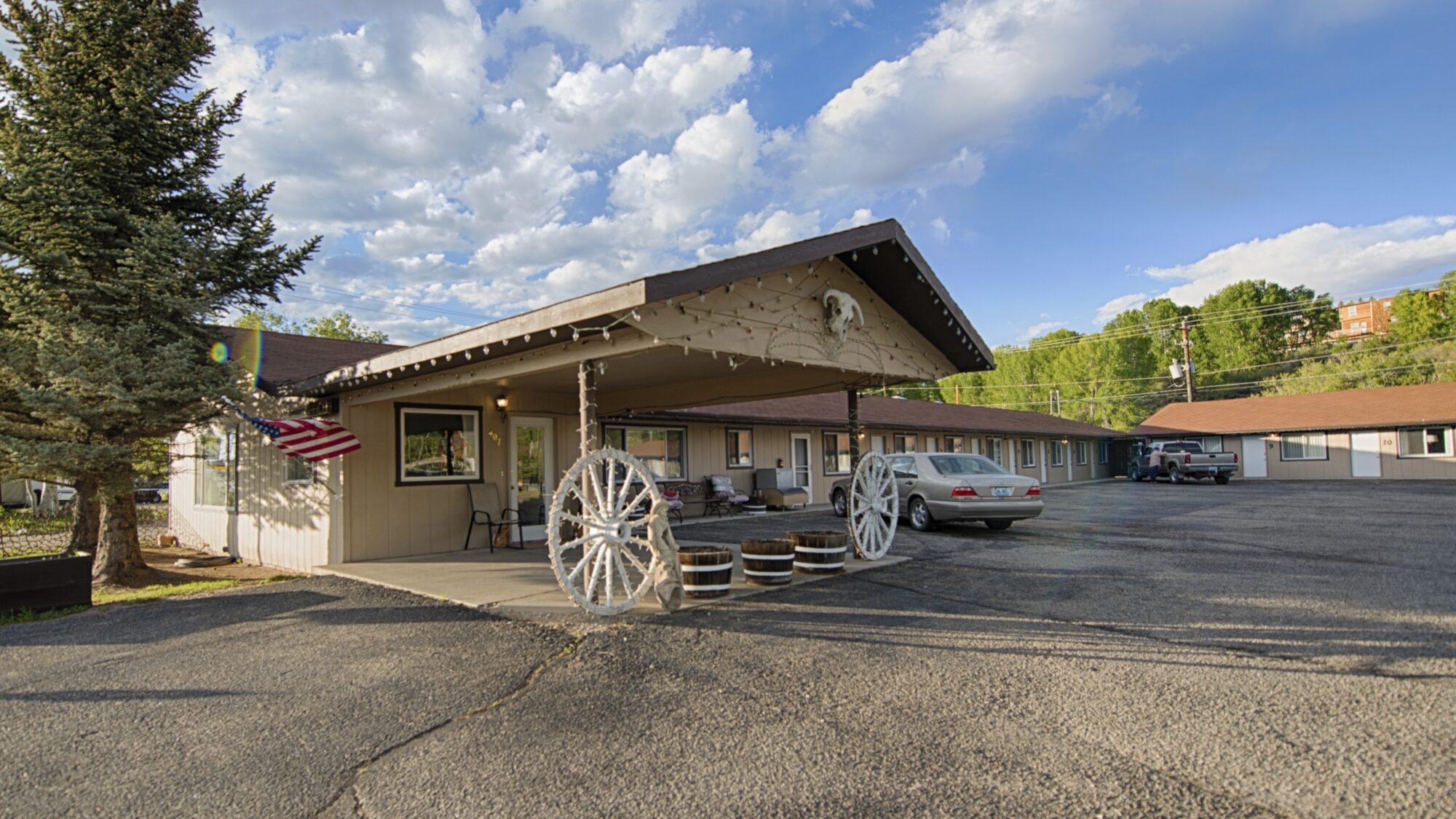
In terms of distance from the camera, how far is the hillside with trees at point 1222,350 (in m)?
53.5

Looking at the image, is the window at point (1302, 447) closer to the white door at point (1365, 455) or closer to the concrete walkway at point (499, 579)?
the white door at point (1365, 455)

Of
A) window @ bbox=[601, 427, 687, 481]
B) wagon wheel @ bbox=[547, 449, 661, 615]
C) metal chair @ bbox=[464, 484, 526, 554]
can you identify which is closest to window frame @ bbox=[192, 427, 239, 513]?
metal chair @ bbox=[464, 484, 526, 554]

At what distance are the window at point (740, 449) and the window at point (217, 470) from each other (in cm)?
999

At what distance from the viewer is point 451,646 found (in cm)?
564

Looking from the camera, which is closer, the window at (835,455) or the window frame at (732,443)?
the window frame at (732,443)

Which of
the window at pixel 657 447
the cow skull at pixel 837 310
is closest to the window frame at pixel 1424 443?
the window at pixel 657 447

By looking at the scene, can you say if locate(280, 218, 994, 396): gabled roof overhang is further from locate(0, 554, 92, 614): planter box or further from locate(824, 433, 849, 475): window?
locate(824, 433, 849, 475): window

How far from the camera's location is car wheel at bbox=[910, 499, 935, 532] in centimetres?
1324

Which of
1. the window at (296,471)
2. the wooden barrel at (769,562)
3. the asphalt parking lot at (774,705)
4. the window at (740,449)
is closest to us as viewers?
the asphalt parking lot at (774,705)

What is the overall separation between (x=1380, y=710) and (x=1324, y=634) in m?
1.80

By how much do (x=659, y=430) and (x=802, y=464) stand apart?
5657 mm

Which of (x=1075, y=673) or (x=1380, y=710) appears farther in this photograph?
(x=1075, y=673)

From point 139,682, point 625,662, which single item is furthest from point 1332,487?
point 139,682

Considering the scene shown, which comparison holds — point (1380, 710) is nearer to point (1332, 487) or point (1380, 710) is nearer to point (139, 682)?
point (139, 682)
